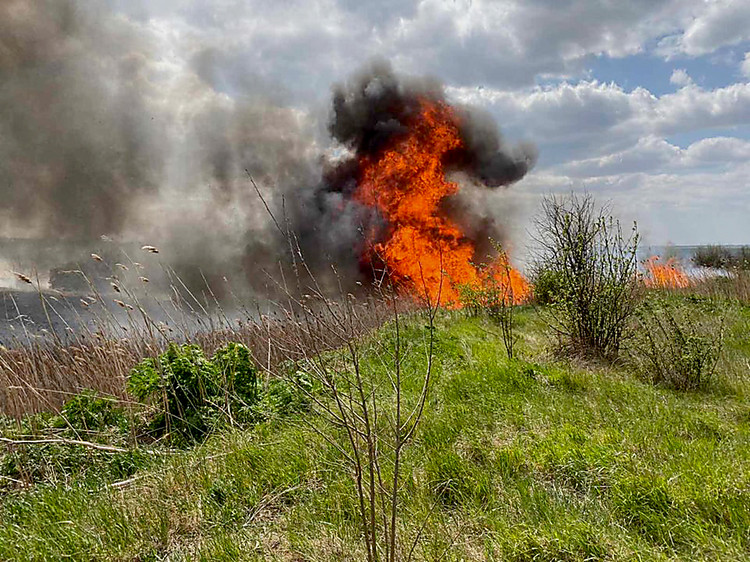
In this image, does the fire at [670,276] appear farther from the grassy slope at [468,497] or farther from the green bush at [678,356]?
the grassy slope at [468,497]

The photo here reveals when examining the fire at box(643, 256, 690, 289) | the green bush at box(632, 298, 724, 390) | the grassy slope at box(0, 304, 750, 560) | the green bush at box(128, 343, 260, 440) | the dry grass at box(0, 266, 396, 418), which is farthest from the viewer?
the fire at box(643, 256, 690, 289)

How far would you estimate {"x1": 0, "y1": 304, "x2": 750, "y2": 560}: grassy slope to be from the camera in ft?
8.16

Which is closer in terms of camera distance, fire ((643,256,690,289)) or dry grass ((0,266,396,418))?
dry grass ((0,266,396,418))

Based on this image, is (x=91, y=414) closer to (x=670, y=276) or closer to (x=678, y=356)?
(x=678, y=356)

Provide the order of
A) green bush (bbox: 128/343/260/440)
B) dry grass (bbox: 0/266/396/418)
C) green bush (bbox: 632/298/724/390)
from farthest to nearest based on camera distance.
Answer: green bush (bbox: 632/298/724/390) < dry grass (bbox: 0/266/396/418) < green bush (bbox: 128/343/260/440)

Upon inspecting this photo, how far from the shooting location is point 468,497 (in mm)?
2990

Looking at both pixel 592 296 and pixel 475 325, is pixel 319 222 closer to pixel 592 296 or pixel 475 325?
pixel 475 325

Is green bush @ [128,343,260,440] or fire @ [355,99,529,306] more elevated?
fire @ [355,99,529,306]

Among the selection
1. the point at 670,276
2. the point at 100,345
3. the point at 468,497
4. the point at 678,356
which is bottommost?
the point at 468,497

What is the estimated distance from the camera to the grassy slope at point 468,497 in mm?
2488

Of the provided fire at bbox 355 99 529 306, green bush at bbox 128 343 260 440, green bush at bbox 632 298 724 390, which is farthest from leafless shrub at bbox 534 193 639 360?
fire at bbox 355 99 529 306

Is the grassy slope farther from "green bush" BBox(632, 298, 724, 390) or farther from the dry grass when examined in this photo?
the dry grass

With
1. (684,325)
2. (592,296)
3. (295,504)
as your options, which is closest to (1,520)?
(295,504)

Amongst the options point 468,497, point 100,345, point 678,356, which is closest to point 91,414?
point 100,345
